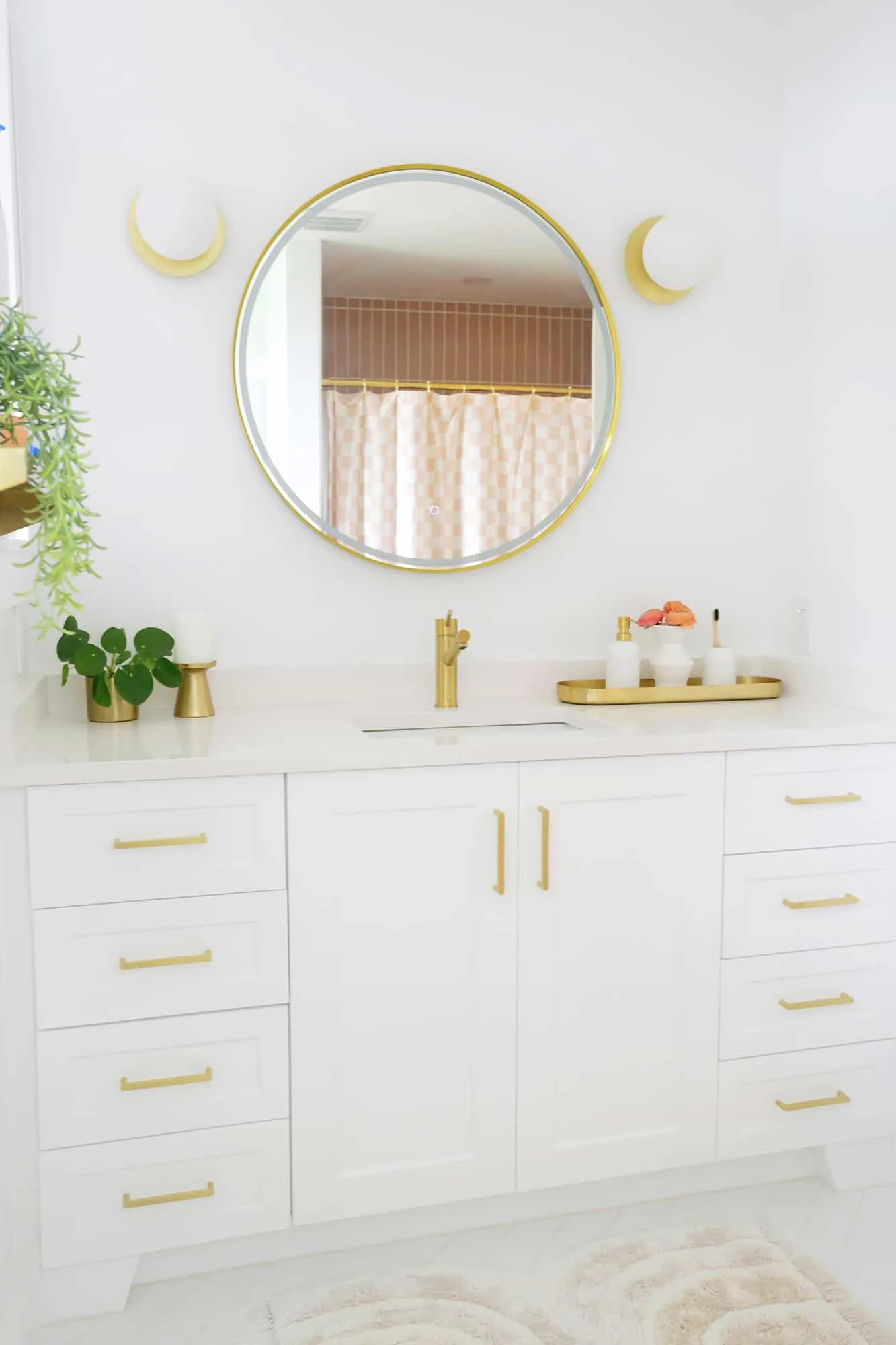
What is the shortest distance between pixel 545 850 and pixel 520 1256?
27.8 inches

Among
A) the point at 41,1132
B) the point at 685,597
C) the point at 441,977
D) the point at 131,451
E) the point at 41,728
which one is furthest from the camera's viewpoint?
the point at 685,597

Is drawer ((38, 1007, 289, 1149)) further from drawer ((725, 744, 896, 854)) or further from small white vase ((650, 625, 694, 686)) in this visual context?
small white vase ((650, 625, 694, 686))

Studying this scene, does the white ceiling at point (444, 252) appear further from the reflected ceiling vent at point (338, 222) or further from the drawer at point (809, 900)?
the drawer at point (809, 900)

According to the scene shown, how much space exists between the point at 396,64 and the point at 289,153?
0.97ft

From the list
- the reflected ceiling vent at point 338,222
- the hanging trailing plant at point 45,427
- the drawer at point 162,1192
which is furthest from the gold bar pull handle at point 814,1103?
the reflected ceiling vent at point 338,222

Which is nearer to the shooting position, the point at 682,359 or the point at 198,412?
the point at 198,412

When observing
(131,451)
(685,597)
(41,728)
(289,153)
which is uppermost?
(289,153)

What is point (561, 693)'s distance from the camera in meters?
2.35

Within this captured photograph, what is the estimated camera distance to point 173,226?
206cm

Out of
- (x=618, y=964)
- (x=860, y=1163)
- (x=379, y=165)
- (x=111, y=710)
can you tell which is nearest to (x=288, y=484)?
(x=111, y=710)

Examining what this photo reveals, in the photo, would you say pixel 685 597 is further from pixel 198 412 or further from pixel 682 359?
pixel 198 412

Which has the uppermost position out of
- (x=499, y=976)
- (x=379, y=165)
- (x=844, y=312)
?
(x=379, y=165)

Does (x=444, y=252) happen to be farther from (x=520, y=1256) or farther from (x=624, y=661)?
(x=520, y=1256)

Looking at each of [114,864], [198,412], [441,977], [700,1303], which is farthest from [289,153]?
[700,1303]
